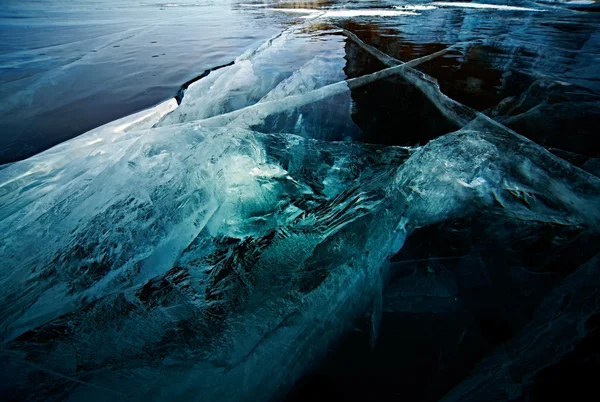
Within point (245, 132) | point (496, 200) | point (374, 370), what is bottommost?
point (374, 370)

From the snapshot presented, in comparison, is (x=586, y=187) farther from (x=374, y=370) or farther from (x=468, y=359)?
(x=374, y=370)

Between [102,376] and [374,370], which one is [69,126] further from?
[374,370]

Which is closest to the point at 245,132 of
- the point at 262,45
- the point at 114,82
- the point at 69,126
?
the point at 69,126

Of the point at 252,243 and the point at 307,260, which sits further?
the point at 252,243

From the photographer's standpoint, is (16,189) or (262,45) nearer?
(16,189)

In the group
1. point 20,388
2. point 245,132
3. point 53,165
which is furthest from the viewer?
point 53,165

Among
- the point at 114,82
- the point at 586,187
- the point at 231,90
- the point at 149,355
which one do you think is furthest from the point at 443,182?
the point at 114,82

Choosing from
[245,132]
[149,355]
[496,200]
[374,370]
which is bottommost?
[374,370]

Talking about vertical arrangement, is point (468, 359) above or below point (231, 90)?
below

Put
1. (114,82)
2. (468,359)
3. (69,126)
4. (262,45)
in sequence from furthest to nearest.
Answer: (262,45), (114,82), (69,126), (468,359)
